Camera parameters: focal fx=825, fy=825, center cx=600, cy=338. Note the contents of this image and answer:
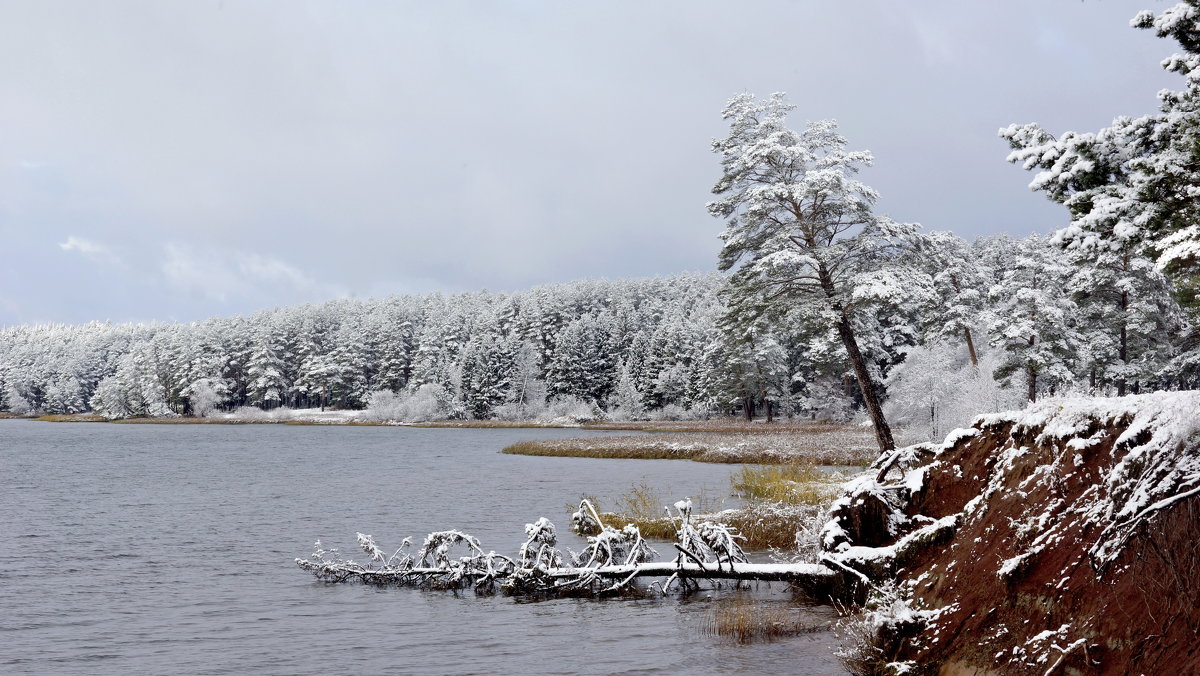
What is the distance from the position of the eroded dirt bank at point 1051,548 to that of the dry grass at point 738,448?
25.5 meters

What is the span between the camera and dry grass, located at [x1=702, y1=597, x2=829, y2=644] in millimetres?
11078

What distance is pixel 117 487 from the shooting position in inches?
1324

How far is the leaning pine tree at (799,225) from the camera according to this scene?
22469mm

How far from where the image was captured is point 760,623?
11430mm

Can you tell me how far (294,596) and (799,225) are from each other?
52.1 feet

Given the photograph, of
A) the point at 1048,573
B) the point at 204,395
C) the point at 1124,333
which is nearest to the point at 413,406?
the point at 204,395

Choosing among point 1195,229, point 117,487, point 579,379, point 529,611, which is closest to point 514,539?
point 529,611

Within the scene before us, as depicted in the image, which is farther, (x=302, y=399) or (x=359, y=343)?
(x=302, y=399)

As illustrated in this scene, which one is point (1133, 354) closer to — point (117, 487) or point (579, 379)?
point (117, 487)

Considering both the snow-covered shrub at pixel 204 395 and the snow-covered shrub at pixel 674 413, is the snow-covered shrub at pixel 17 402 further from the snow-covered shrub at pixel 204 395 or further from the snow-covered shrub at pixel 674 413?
the snow-covered shrub at pixel 674 413

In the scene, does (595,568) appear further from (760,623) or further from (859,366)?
(859,366)

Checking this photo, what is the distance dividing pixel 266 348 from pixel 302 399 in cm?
1210

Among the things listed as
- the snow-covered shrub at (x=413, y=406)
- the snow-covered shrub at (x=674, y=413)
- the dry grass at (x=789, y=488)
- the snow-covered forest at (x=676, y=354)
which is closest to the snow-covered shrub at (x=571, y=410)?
the snow-covered forest at (x=676, y=354)

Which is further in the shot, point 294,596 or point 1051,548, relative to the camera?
point 294,596
